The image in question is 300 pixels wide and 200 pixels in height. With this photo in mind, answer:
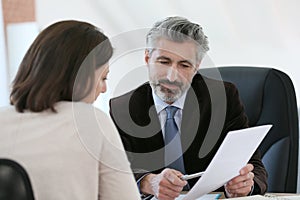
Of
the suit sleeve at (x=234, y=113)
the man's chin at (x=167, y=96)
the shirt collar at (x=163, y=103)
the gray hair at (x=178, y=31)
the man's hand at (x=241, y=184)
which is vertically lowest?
the man's hand at (x=241, y=184)

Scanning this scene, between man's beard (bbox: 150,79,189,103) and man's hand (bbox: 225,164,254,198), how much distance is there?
1.23 ft

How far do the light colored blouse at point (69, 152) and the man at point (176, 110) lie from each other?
538 millimetres

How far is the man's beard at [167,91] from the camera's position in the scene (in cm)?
162

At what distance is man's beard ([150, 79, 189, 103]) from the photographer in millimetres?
1623

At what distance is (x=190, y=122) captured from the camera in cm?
166

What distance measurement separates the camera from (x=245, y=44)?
100.0 inches

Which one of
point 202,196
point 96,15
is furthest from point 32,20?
point 202,196

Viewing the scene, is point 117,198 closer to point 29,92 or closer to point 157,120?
point 29,92

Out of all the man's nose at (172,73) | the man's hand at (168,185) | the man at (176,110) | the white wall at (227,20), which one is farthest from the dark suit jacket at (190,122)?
the white wall at (227,20)

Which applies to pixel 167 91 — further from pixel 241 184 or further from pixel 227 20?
pixel 227 20

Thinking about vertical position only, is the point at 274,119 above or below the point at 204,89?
below

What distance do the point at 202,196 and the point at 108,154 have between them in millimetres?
509

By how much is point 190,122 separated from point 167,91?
13cm

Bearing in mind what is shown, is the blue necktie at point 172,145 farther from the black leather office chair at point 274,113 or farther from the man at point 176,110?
the black leather office chair at point 274,113
